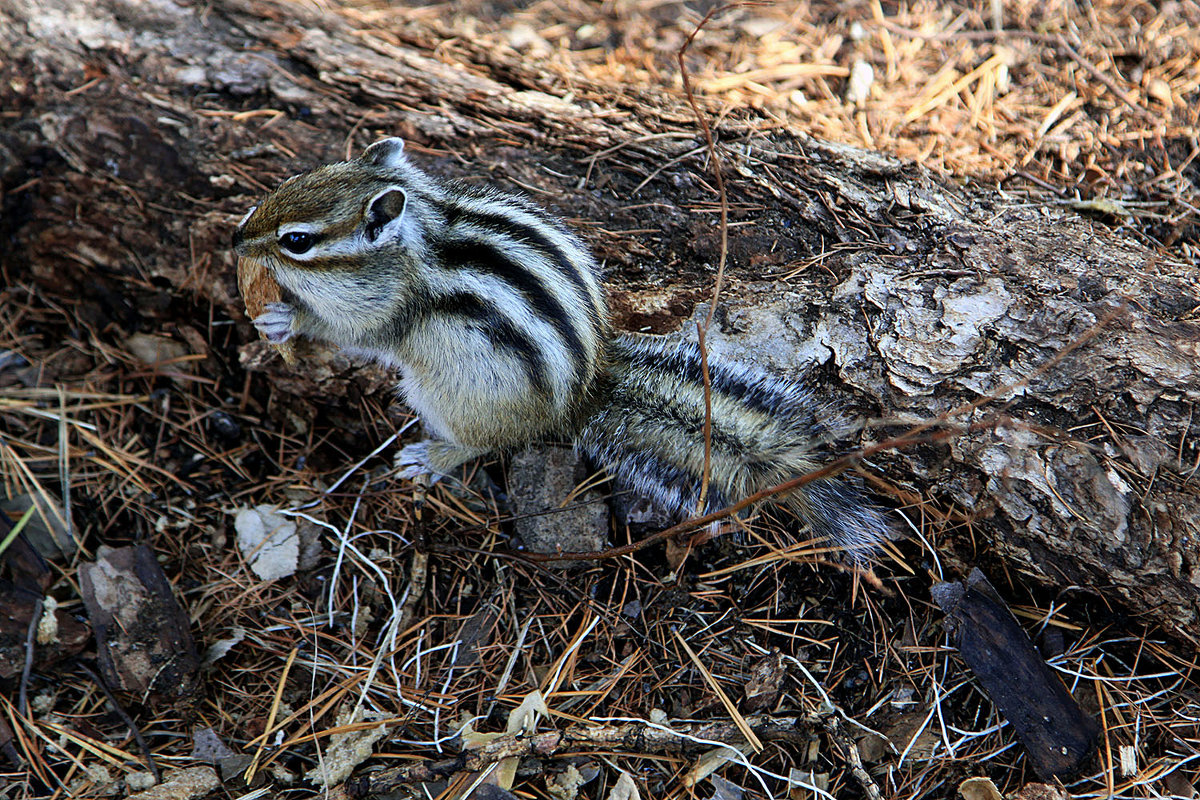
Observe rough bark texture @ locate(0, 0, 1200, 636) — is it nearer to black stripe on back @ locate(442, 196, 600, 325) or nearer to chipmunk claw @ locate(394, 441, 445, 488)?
black stripe on back @ locate(442, 196, 600, 325)

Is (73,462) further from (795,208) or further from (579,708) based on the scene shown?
(795,208)

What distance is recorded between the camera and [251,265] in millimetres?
2768

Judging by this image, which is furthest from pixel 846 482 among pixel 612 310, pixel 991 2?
pixel 991 2

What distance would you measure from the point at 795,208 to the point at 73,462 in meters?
2.99

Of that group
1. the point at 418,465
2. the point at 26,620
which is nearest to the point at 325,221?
the point at 418,465

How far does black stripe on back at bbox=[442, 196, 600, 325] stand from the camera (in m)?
2.70

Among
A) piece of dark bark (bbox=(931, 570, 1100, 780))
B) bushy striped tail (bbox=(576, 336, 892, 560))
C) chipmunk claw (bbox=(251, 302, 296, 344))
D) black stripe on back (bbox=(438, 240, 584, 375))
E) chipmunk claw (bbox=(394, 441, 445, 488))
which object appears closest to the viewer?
piece of dark bark (bbox=(931, 570, 1100, 780))

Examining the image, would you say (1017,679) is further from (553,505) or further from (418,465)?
(418,465)

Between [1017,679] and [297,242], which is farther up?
[297,242]

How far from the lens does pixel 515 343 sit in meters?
2.61

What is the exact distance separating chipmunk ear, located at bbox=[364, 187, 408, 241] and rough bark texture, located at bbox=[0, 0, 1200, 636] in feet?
2.47

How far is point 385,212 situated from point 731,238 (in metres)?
1.30

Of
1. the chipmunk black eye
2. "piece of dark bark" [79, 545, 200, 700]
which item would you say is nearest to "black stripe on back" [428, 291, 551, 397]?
the chipmunk black eye

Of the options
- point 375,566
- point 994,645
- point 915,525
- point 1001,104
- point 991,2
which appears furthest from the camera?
point 991,2
